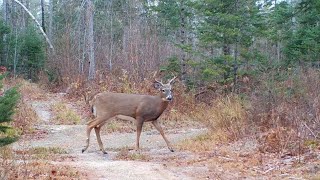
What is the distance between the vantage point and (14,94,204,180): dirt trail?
30.8 feet

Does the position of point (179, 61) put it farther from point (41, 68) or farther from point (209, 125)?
point (41, 68)

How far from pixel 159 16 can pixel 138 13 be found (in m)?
2.31

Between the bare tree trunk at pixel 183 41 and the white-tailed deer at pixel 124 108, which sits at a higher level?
the bare tree trunk at pixel 183 41

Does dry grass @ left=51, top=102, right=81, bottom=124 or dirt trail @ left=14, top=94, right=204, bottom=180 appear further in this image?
dry grass @ left=51, top=102, right=81, bottom=124

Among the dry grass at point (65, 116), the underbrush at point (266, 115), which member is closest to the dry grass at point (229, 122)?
the underbrush at point (266, 115)

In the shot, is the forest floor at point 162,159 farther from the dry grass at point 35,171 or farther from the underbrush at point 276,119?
the underbrush at point 276,119

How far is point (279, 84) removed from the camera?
568 inches

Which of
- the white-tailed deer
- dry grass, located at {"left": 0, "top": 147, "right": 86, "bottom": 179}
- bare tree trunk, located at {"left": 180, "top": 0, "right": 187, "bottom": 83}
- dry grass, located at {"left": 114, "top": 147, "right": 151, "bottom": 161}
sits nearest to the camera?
dry grass, located at {"left": 0, "top": 147, "right": 86, "bottom": 179}

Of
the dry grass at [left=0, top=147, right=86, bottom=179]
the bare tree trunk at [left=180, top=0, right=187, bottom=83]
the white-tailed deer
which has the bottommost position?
the dry grass at [left=0, top=147, right=86, bottom=179]

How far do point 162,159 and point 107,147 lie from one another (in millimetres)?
2977

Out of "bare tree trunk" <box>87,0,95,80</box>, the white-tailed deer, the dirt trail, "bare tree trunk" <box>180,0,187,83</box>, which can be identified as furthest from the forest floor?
"bare tree trunk" <box>87,0,95,80</box>

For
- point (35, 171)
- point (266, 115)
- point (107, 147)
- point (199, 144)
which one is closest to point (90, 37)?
point (107, 147)

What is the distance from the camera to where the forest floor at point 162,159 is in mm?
9312

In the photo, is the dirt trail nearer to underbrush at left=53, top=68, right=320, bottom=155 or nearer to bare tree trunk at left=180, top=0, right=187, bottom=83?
underbrush at left=53, top=68, right=320, bottom=155
